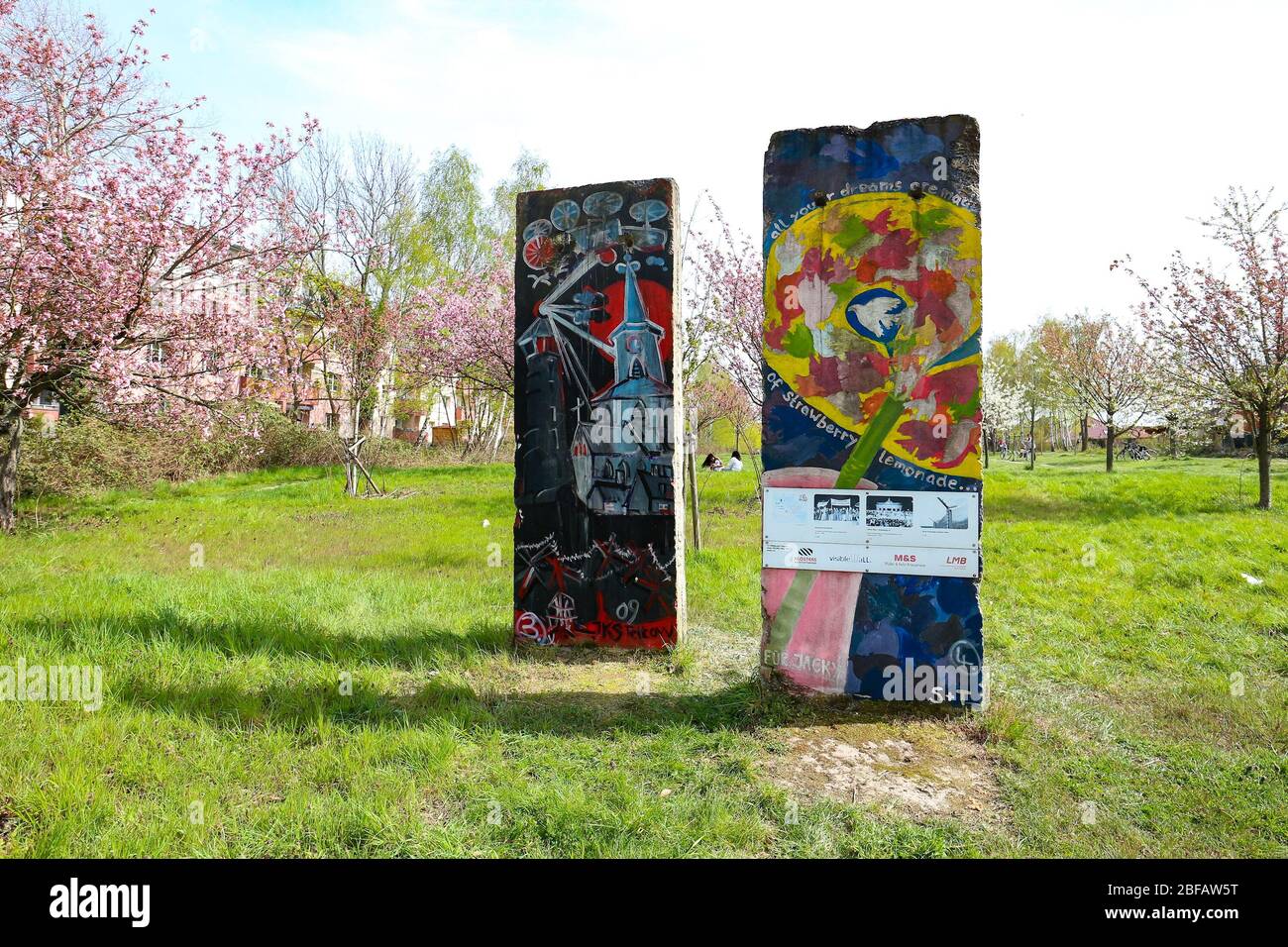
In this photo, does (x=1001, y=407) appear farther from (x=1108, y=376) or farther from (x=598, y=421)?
(x=598, y=421)

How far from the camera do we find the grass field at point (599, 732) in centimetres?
318

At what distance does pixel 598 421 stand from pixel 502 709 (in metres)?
2.20

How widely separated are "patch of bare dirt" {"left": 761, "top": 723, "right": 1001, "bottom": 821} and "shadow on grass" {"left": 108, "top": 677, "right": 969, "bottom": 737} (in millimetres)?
182

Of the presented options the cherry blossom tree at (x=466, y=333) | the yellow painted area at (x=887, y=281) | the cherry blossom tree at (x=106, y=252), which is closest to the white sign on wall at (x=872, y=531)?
the yellow painted area at (x=887, y=281)

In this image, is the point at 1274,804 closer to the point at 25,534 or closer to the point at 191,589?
the point at 191,589

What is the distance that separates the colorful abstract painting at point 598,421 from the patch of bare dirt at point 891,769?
169cm

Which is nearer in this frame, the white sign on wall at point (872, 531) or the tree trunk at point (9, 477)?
the white sign on wall at point (872, 531)

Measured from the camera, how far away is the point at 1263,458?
12.2 metres

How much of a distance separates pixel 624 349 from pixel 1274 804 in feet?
14.6

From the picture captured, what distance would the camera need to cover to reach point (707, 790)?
355 centimetres

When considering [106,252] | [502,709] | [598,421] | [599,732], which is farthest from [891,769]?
[106,252]

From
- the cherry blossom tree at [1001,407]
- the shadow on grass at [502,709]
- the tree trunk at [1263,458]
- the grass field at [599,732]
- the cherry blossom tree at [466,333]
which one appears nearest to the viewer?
the grass field at [599,732]

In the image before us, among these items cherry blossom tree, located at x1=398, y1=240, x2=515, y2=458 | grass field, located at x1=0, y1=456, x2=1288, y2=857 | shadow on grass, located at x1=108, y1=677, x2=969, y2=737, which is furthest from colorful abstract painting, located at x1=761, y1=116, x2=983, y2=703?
cherry blossom tree, located at x1=398, y1=240, x2=515, y2=458

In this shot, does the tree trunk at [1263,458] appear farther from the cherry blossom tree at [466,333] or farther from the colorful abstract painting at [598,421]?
the cherry blossom tree at [466,333]
